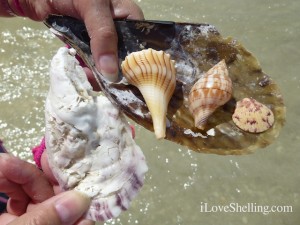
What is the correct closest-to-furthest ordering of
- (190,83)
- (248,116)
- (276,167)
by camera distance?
(248,116) → (190,83) → (276,167)

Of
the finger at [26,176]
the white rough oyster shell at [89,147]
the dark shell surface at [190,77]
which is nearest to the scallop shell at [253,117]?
the dark shell surface at [190,77]

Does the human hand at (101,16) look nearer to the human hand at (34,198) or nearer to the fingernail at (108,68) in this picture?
the fingernail at (108,68)

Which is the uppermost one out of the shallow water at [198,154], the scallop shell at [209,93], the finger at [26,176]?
the scallop shell at [209,93]

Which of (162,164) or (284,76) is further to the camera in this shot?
(284,76)

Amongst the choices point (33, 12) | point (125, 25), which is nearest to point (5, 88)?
point (33, 12)

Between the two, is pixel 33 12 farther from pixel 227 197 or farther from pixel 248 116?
pixel 227 197

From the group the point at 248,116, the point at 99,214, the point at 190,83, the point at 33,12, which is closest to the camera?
the point at 99,214
